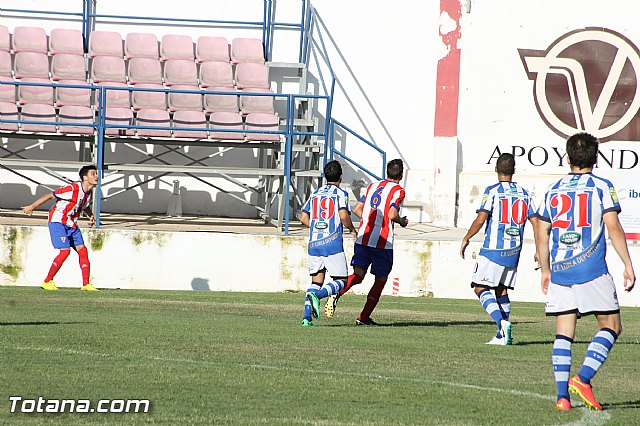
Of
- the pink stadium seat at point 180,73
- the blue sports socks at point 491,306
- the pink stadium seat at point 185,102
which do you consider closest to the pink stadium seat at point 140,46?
the pink stadium seat at point 180,73

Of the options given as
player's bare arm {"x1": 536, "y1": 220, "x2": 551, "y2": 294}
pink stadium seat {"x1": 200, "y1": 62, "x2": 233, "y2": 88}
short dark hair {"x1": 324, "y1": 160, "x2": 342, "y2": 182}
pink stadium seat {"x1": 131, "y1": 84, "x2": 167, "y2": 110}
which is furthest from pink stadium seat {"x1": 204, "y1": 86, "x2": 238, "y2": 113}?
player's bare arm {"x1": 536, "y1": 220, "x2": 551, "y2": 294}

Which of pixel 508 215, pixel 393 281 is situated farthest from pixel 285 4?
pixel 508 215

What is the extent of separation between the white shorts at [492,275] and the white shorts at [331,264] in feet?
5.70

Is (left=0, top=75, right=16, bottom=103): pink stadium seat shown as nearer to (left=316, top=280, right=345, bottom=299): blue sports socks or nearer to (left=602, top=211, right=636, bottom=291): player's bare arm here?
(left=316, top=280, right=345, bottom=299): blue sports socks

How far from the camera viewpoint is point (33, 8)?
22750 millimetres

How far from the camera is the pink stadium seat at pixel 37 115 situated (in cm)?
2016

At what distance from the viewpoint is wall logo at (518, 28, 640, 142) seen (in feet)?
76.9

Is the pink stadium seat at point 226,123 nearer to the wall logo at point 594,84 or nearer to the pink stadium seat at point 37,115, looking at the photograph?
the pink stadium seat at point 37,115

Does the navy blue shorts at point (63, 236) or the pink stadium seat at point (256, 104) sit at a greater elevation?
the pink stadium seat at point (256, 104)

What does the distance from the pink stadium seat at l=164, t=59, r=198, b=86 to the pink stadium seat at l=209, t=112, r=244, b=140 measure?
3.83 ft

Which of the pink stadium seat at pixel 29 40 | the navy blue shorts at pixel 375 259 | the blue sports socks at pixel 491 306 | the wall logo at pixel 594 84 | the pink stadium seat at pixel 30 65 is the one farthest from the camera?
the wall logo at pixel 594 84

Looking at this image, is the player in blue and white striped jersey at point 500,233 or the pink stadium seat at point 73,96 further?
the pink stadium seat at point 73,96

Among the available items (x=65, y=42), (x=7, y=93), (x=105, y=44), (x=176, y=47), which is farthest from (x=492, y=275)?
(x=65, y=42)

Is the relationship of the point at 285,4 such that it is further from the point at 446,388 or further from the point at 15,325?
the point at 446,388
